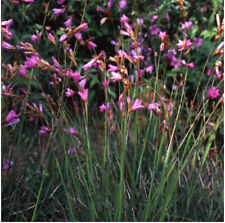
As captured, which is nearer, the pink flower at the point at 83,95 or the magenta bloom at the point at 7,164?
the pink flower at the point at 83,95

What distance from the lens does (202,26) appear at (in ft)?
13.0

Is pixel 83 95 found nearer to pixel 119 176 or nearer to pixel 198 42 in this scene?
pixel 119 176

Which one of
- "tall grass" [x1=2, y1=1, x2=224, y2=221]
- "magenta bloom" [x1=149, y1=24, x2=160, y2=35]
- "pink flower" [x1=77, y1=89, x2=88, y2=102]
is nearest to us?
"pink flower" [x1=77, y1=89, x2=88, y2=102]

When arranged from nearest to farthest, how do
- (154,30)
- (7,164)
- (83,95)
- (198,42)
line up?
(83,95) → (7,164) → (154,30) → (198,42)

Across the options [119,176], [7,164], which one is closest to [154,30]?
[119,176]

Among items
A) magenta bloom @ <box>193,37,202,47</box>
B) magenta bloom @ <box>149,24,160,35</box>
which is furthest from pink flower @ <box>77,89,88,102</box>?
magenta bloom @ <box>193,37,202,47</box>

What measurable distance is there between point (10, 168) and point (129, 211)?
2.52 ft

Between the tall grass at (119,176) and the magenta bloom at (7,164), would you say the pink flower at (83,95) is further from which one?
the magenta bloom at (7,164)

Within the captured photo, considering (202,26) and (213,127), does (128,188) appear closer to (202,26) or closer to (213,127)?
(213,127)

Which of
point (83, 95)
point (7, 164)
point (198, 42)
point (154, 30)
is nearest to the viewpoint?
point (83, 95)

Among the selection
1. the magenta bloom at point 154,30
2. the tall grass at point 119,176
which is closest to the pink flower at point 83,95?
the tall grass at point 119,176

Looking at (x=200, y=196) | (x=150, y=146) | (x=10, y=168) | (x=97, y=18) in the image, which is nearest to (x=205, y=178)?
(x=200, y=196)

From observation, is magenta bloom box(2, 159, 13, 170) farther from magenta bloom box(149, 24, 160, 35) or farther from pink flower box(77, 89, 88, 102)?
magenta bloom box(149, 24, 160, 35)

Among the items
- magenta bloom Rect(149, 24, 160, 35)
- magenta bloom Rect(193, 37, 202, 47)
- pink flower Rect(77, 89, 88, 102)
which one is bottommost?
magenta bloom Rect(193, 37, 202, 47)
